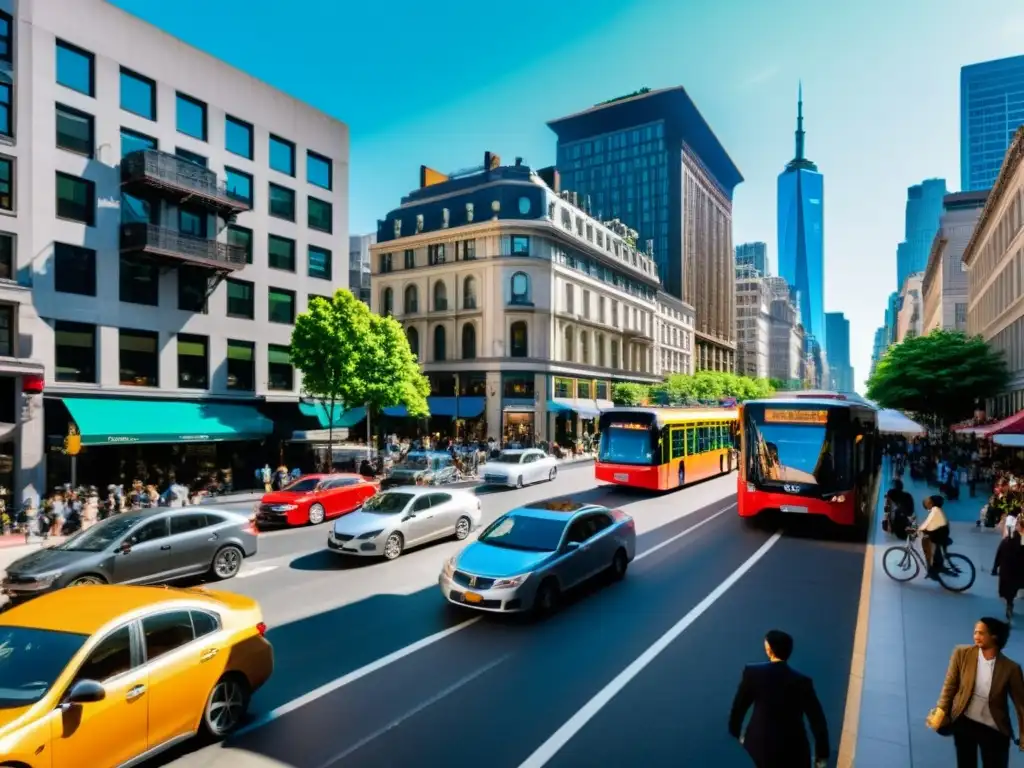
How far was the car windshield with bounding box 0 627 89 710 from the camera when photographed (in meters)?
4.81

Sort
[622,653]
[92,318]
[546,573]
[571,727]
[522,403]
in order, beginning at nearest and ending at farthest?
[571,727] < [622,653] < [546,573] < [92,318] < [522,403]

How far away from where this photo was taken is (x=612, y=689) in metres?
7.46

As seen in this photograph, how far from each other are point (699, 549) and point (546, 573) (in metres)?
6.33

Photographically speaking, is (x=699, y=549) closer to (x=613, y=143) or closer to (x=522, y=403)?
(x=522, y=403)

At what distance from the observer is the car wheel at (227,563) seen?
1283cm

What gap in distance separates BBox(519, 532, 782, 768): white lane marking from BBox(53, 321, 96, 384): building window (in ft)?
76.2

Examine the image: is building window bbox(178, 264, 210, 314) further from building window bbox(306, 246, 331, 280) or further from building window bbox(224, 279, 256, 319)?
building window bbox(306, 246, 331, 280)

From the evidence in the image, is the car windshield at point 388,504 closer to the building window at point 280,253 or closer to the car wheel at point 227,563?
the car wheel at point 227,563

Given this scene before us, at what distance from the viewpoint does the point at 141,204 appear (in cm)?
2577

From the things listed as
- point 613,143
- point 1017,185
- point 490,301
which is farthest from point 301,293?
point 613,143

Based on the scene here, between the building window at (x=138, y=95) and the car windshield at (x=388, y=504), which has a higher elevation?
the building window at (x=138, y=95)

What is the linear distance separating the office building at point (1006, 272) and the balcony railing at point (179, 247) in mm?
38623

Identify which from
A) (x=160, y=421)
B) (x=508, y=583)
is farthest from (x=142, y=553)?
(x=160, y=421)

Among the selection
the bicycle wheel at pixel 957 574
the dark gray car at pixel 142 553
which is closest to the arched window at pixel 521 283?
the dark gray car at pixel 142 553
